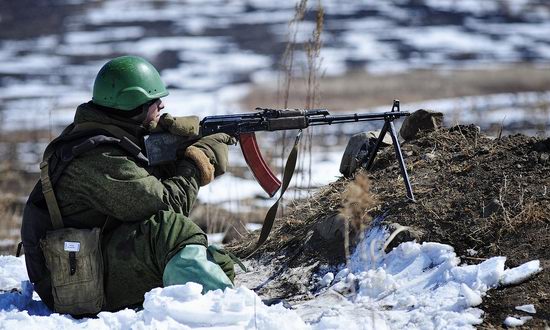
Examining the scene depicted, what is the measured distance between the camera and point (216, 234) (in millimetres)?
8477

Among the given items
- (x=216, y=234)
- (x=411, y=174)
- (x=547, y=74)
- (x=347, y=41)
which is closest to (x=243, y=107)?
(x=547, y=74)

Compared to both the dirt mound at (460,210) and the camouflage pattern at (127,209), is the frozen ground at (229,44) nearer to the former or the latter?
the dirt mound at (460,210)

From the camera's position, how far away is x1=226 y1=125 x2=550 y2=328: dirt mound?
4.65 metres

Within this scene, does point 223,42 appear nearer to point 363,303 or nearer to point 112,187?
point 112,187

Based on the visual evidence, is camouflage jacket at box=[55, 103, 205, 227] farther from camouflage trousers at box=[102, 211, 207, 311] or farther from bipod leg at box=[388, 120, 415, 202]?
bipod leg at box=[388, 120, 415, 202]

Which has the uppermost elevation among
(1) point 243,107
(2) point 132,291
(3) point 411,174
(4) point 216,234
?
(3) point 411,174

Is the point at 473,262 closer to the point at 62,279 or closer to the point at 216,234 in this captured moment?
the point at 62,279

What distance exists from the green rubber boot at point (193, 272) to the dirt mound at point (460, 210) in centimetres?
64

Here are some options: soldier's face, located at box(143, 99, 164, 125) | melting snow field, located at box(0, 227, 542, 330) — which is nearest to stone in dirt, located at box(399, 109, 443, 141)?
melting snow field, located at box(0, 227, 542, 330)

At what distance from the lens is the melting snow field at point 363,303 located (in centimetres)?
420

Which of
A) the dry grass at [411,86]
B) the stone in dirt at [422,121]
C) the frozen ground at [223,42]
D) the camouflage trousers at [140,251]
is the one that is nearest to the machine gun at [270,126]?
the camouflage trousers at [140,251]

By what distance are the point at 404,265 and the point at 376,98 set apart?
836 inches

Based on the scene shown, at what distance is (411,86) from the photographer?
88.6 ft

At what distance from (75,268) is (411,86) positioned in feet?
74.9
